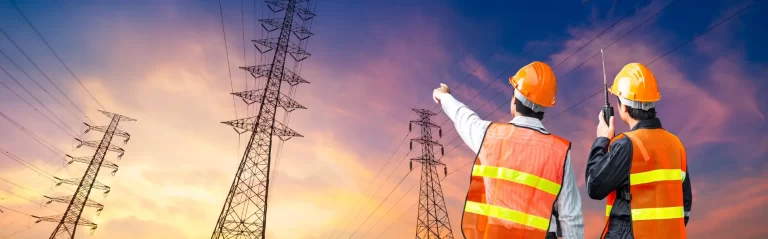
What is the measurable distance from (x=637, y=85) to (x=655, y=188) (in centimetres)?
96

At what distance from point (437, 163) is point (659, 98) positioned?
25004 millimetres

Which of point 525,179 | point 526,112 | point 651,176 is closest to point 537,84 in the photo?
point 526,112

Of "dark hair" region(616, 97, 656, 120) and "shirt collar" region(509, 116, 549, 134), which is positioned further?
"dark hair" region(616, 97, 656, 120)

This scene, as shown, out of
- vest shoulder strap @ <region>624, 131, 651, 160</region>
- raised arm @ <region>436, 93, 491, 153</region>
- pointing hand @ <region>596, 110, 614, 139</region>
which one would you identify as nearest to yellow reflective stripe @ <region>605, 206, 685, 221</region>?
vest shoulder strap @ <region>624, 131, 651, 160</region>

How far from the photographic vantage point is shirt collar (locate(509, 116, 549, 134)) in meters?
3.12

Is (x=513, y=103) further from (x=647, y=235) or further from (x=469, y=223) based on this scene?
(x=647, y=235)

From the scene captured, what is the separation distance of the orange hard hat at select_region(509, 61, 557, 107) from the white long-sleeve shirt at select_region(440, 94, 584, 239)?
0.16m

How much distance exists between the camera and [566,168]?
3029mm

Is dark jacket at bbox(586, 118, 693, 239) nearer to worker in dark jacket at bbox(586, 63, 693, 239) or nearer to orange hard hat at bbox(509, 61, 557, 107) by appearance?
worker in dark jacket at bbox(586, 63, 693, 239)

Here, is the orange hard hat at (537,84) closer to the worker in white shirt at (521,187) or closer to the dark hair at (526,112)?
the dark hair at (526,112)

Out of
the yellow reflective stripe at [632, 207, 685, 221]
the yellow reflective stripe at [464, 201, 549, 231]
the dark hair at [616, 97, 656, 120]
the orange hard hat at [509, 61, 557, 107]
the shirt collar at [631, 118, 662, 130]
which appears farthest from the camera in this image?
the dark hair at [616, 97, 656, 120]

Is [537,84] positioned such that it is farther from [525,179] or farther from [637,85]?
[637,85]

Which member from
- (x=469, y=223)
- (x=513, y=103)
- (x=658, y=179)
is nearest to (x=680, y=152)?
(x=658, y=179)

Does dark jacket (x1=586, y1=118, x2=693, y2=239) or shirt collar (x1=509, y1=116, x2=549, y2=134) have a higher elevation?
shirt collar (x1=509, y1=116, x2=549, y2=134)
